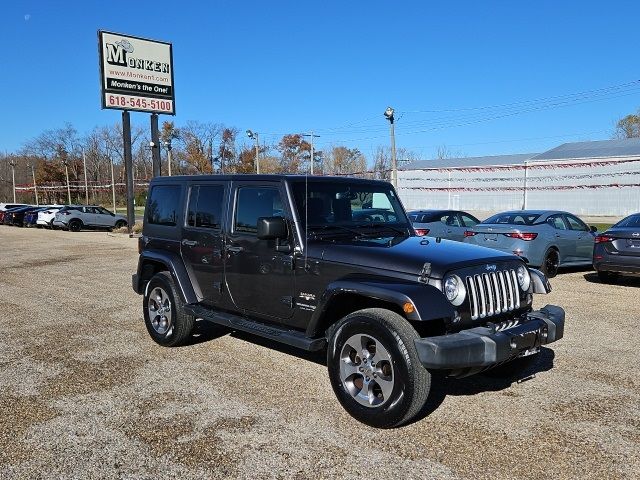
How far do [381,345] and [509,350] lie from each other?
3.00 ft

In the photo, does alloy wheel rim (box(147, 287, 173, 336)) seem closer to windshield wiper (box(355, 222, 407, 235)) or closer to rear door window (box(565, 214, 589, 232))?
windshield wiper (box(355, 222, 407, 235))

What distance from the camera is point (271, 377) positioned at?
205 inches

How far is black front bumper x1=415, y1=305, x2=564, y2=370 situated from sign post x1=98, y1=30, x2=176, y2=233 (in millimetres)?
24463

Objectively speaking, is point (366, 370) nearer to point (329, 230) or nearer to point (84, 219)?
point (329, 230)

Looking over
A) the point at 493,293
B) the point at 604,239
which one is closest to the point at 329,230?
the point at 493,293

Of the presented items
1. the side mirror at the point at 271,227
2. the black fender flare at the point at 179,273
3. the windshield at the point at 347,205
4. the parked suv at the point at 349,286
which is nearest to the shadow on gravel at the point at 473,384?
the parked suv at the point at 349,286

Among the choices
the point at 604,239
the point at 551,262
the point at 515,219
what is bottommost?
the point at 551,262

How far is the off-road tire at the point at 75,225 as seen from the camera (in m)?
30.8

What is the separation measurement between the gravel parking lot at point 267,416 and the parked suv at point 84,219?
25705mm

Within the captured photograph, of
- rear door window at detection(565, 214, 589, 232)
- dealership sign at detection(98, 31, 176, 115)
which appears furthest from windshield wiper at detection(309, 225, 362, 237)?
dealership sign at detection(98, 31, 176, 115)

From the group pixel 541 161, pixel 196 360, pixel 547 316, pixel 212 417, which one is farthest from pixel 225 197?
pixel 541 161

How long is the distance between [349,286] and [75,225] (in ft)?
98.7

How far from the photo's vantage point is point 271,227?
15.4ft

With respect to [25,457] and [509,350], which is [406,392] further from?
[25,457]
